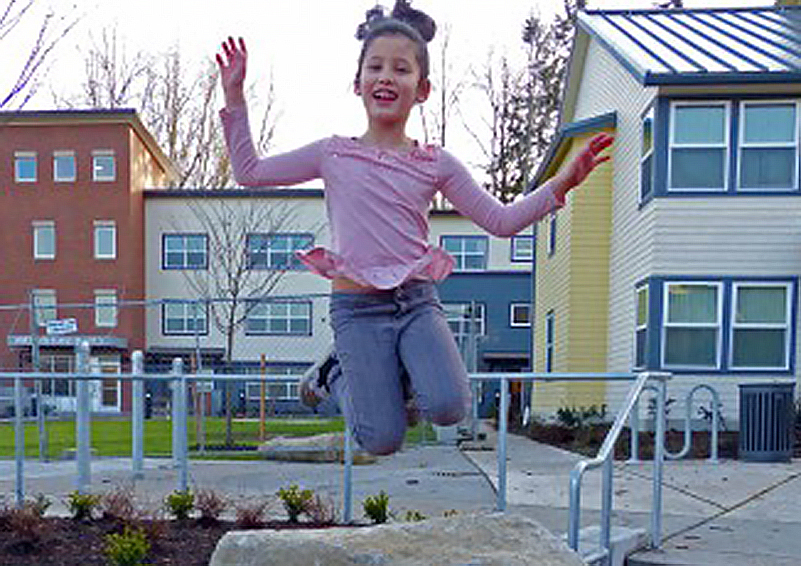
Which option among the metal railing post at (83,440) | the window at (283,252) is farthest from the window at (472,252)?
the metal railing post at (83,440)

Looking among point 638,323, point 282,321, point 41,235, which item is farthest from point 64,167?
point 638,323

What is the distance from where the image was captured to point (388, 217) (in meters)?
2.99

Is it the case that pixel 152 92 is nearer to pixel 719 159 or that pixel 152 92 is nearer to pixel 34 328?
pixel 34 328

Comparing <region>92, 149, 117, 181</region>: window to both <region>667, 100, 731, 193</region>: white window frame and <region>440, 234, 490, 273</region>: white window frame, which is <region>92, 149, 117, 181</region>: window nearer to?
<region>440, 234, 490, 273</region>: white window frame

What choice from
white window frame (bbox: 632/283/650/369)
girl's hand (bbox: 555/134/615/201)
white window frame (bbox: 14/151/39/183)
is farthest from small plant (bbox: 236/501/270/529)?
white window frame (bbox: 14/151/39/183)

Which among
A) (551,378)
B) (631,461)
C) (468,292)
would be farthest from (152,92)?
(551,378)

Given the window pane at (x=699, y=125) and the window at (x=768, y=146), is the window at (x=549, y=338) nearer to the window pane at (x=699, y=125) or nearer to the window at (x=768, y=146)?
the window pane at (x=699, y=125)

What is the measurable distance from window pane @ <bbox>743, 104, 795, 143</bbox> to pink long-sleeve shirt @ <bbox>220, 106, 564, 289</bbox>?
32.3 ft

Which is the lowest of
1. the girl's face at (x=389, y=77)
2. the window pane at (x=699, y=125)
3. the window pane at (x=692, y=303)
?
the window pane at (x=692, y=303)

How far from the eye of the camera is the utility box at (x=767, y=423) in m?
8.98

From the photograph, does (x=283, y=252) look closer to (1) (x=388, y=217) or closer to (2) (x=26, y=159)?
(2) (x=26, y=159)

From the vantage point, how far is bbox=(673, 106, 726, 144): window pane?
11742mm

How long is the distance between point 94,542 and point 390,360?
287cm

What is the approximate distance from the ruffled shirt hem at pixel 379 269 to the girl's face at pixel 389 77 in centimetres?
52
